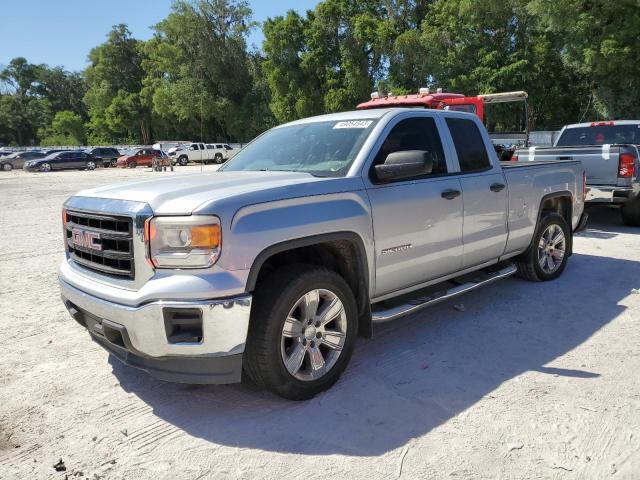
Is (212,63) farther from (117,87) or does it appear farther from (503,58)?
(503,58)

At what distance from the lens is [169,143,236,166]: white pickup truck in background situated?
4391cm

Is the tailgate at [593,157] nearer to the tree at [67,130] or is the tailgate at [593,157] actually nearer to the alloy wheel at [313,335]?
the alloy wheel at [313,335]

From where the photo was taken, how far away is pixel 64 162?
40.2 metres

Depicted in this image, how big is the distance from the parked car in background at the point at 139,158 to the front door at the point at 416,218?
41.6 metres

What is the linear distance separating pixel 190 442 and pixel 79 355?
5.71 feet

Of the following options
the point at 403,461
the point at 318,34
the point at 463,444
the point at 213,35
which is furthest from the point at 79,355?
the point at 213,35

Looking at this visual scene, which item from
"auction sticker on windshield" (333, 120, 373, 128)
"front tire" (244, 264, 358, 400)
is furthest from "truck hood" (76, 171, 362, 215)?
"auction sticker on windshield" (333, 120, 373, 128)

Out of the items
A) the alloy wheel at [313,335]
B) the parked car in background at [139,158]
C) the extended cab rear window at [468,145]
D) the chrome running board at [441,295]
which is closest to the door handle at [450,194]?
the extended cab rear window at [468,145]

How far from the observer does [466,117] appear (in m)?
4.86

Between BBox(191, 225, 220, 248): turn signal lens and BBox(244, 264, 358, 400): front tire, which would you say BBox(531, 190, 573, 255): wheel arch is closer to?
BBox(244, 264, 358, 400): front tire

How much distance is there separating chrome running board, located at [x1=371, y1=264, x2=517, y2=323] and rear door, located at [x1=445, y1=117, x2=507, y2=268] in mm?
166

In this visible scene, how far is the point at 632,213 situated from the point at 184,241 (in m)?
8.73

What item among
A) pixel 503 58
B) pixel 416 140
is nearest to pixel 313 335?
pixel 416 140

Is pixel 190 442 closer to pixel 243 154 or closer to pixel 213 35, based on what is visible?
pixel 243 154
